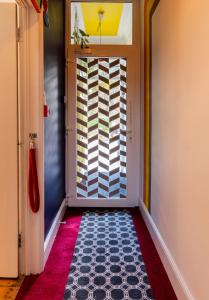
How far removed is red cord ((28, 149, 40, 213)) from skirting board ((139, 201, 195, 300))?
103 centimetres

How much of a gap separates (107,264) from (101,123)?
1857 millimetres

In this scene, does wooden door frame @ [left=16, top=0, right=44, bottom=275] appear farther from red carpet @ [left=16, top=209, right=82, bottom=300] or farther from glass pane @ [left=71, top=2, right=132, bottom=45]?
glass pane @ [left=71, top=2, right=132, bottom=45]

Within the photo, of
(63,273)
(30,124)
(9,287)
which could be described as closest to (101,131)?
(30,124)

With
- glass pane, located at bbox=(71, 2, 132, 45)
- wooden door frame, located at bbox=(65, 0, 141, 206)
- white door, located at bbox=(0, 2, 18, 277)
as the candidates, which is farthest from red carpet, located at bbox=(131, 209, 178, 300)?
glass pane, located at bbox=(71, 2, 132, 45)

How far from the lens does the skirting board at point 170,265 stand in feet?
5.29

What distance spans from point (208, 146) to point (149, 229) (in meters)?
1.72

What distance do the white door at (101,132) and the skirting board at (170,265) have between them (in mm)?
866

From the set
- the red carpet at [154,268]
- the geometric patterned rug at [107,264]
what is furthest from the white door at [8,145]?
the red carpet at [154,268]

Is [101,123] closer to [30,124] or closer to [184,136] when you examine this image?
[30,124]

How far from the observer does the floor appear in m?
1.78

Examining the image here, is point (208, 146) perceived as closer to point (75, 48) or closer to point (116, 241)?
point (116, 241)

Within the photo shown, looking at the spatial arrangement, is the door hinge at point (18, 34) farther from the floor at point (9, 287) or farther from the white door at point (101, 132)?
the floor at point (9, 287)

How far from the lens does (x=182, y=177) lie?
1.70 m

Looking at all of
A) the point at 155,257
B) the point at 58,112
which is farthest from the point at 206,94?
the point at 58,112
